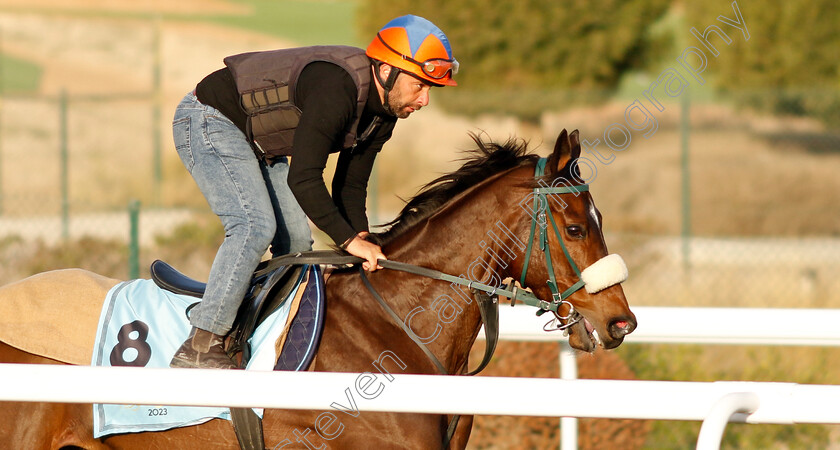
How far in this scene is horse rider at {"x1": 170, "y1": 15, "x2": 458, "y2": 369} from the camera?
3.13 metres

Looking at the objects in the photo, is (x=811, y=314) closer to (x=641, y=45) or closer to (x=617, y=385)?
(x=617, y=385)

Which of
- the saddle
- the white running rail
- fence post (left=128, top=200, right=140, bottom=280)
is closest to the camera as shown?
the white running rail

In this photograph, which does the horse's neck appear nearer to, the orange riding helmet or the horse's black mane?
the horse's black mane

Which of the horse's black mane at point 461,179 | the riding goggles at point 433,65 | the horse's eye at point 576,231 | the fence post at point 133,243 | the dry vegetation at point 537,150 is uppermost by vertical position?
the dry vegetation at point 537,150

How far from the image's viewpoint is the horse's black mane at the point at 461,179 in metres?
3.43

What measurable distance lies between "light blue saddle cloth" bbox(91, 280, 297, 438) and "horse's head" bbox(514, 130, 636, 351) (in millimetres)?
948

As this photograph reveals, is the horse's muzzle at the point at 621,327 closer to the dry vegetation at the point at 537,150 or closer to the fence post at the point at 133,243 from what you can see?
the dry vegetation at the point at 537,150

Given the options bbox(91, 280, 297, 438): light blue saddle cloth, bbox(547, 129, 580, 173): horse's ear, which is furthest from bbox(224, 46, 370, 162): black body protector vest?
bbox(547, 129, 580, 173): horse's ear

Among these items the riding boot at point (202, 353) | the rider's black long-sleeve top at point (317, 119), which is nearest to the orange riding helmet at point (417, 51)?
the rider's black long-sleeve top at point (317, 119)

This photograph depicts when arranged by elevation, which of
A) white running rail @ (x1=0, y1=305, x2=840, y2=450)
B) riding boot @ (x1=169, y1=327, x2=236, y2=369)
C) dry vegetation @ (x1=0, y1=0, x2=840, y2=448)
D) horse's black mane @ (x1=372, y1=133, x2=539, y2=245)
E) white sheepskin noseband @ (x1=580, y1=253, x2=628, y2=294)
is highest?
dry vegetation @ (x1=0, y1=0, x2=840, y2=448)

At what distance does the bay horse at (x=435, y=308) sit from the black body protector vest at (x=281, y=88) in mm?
544

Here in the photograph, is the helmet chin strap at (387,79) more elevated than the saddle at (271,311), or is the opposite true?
the helmet chin strap at (387,79)

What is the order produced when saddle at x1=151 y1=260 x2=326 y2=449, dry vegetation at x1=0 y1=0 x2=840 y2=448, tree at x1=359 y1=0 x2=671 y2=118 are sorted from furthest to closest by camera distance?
tree at x1=359 y1=0 x2=671 y2=118
dry vegetation at x1=0 y1=0 x2=840 y2=448
saddle at x1=151 y1=260 x2=326 y2=449

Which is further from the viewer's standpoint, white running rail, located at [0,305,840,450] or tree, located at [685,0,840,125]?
tree, located at [685,0,840,125]
